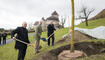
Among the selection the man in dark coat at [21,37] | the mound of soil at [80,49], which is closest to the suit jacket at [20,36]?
the man in dark coat at [21,37]

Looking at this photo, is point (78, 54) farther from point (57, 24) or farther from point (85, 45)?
point (57, 24)

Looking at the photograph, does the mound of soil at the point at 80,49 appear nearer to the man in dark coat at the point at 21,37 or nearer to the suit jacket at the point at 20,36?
the man in dark coat at the point at 21,37

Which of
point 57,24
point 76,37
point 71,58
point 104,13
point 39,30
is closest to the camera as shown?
point 71,58

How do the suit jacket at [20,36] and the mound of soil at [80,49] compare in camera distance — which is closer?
the suit jacket at [20,36]

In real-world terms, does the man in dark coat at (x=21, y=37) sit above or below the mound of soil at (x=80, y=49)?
above

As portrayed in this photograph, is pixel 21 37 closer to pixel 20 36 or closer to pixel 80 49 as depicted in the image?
pixel 20 36

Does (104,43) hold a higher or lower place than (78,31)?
lower

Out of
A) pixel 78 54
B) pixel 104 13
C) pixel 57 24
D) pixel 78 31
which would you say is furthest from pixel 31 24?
pixel 78 54

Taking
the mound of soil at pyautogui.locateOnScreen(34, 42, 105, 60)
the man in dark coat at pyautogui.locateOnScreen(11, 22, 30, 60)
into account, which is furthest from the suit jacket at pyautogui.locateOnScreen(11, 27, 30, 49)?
the mound of soil at pyautogui.locateOnScreen(34, 42, 105, 60)

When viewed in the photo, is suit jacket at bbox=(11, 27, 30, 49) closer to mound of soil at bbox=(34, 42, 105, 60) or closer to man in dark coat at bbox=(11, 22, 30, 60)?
man in dark coat at bbox=(11, 22, 30, 60)

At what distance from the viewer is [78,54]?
19.7ft

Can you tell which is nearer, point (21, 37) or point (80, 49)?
point (21, 37)

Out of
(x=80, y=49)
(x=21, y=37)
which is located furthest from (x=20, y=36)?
(x=80, y=49)

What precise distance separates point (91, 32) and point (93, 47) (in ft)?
17.7
